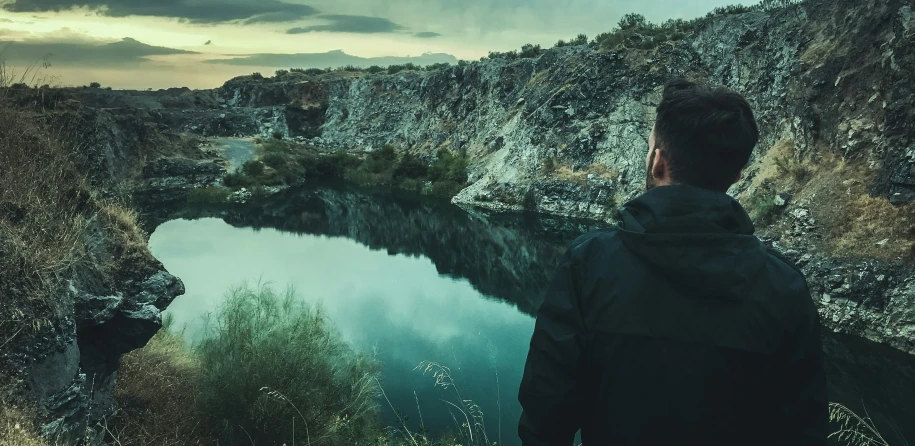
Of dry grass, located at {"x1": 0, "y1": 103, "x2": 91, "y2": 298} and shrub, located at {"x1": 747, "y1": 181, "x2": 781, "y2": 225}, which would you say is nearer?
dry grass, located at {"x1": 0, "y1": 103, "x2": 91, "y2": 298}

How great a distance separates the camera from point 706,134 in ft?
6.68

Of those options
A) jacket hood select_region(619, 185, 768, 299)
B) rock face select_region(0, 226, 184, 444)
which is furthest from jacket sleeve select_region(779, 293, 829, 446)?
rock face select_region(0, 226, 184, 444)

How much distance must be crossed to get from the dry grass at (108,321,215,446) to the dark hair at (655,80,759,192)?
7.67 m

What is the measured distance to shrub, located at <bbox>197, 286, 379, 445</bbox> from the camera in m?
8.93

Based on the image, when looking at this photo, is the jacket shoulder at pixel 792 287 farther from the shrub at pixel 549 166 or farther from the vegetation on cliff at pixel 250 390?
the shrub at pixel 549 166

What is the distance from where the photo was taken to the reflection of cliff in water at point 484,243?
14.0 metres

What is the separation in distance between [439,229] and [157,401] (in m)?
27.2

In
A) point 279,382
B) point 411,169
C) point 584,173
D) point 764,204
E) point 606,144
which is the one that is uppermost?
point 606,144

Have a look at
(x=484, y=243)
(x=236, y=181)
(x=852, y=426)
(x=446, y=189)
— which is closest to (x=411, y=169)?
(x=446, y=189)

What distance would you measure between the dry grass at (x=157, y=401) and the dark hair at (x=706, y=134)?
7671mm

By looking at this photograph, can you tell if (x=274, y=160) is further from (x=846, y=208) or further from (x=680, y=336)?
(x=680, y=336)

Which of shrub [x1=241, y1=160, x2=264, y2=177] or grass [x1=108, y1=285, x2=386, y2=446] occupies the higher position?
grass [x1=108, y1=285, x2=386, y2=446]

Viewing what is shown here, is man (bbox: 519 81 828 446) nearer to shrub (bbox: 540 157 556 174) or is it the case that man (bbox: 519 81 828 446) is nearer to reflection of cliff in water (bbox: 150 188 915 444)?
reflection of cliff in water (bbox: 150 188 915 444)

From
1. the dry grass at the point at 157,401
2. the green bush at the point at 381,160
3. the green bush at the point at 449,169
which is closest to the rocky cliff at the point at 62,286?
the dry grass at the point at 157,401
